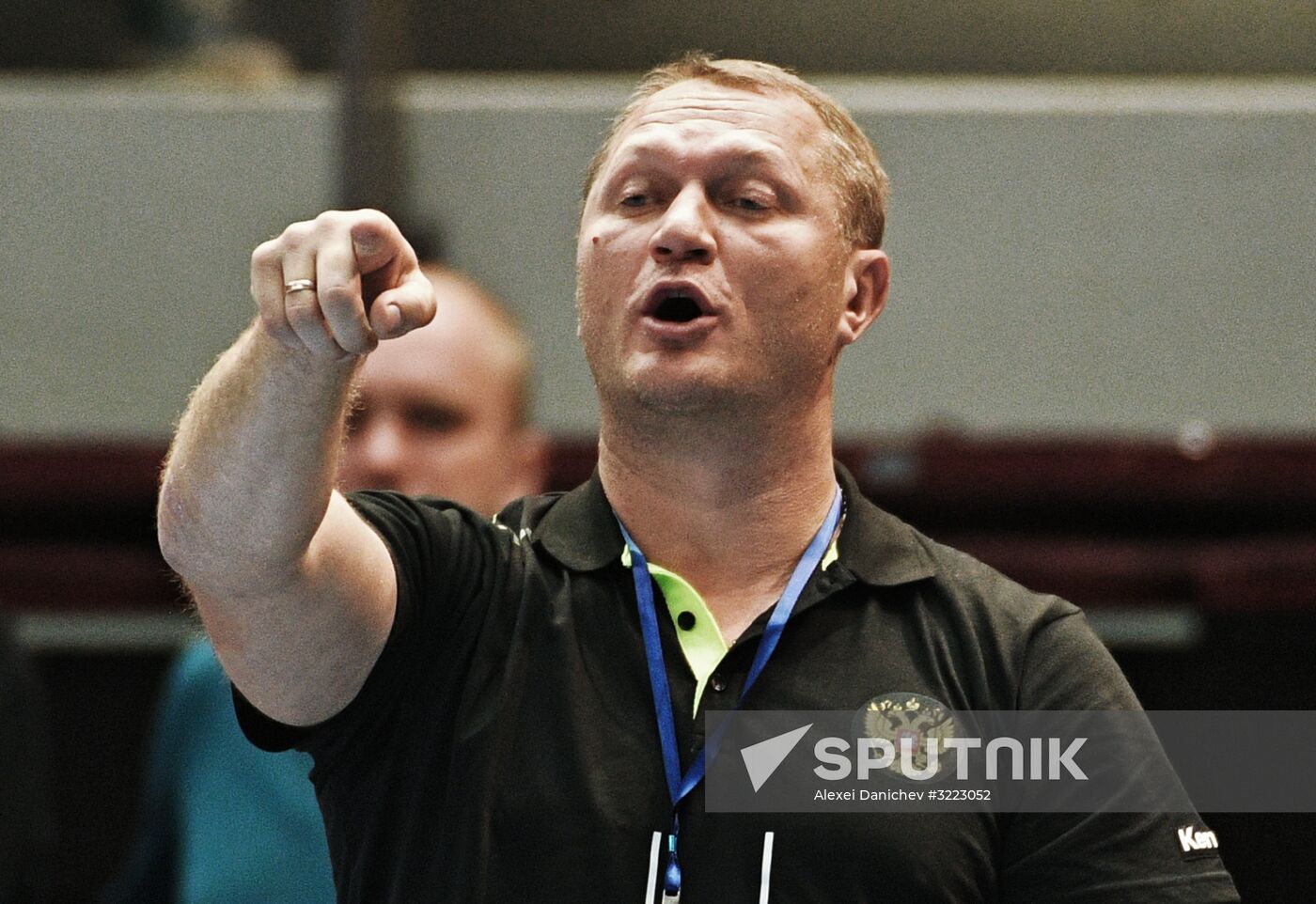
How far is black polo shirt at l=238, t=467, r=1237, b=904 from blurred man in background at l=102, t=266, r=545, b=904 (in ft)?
3.42

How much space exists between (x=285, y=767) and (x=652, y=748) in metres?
1.39

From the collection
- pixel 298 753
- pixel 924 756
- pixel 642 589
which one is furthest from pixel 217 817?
pixel 924 756

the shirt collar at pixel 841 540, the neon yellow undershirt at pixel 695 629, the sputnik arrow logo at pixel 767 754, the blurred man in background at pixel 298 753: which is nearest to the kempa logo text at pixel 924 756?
the sputnik arrow logo at pixel 767 754

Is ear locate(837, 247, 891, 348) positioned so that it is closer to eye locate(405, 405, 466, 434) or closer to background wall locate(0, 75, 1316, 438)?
eye locate(405, 405, 466, 434)

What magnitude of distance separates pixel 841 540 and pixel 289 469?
0.72 metres

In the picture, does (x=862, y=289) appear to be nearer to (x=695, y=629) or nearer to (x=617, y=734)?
(x=695, y=629)

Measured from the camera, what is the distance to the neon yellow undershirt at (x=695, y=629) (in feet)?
5.77

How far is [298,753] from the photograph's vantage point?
2914 millimetres

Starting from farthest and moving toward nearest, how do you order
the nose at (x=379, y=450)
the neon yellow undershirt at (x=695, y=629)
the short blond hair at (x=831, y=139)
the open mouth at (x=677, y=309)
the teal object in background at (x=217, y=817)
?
1. the nose at (x=379, y=450)
2. the teal object in background at (x=217, y=817)
3. the short blond hair at (x=831, y=139)
4. the open mouth at (x=677, y=309)
5. the neon yellow undershirt at (x=695, y=629)

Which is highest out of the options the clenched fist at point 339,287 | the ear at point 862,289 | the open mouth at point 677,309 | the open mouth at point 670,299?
the ear at point 862,289

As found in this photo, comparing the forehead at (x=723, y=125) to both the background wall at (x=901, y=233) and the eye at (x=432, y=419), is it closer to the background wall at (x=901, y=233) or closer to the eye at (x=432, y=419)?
the eye at (x=432, y=419)

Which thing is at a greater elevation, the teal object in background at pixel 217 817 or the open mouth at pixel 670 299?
the open mouth at pixel 670 299

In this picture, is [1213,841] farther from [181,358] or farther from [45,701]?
[181,358]

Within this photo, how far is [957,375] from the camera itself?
178 inches
